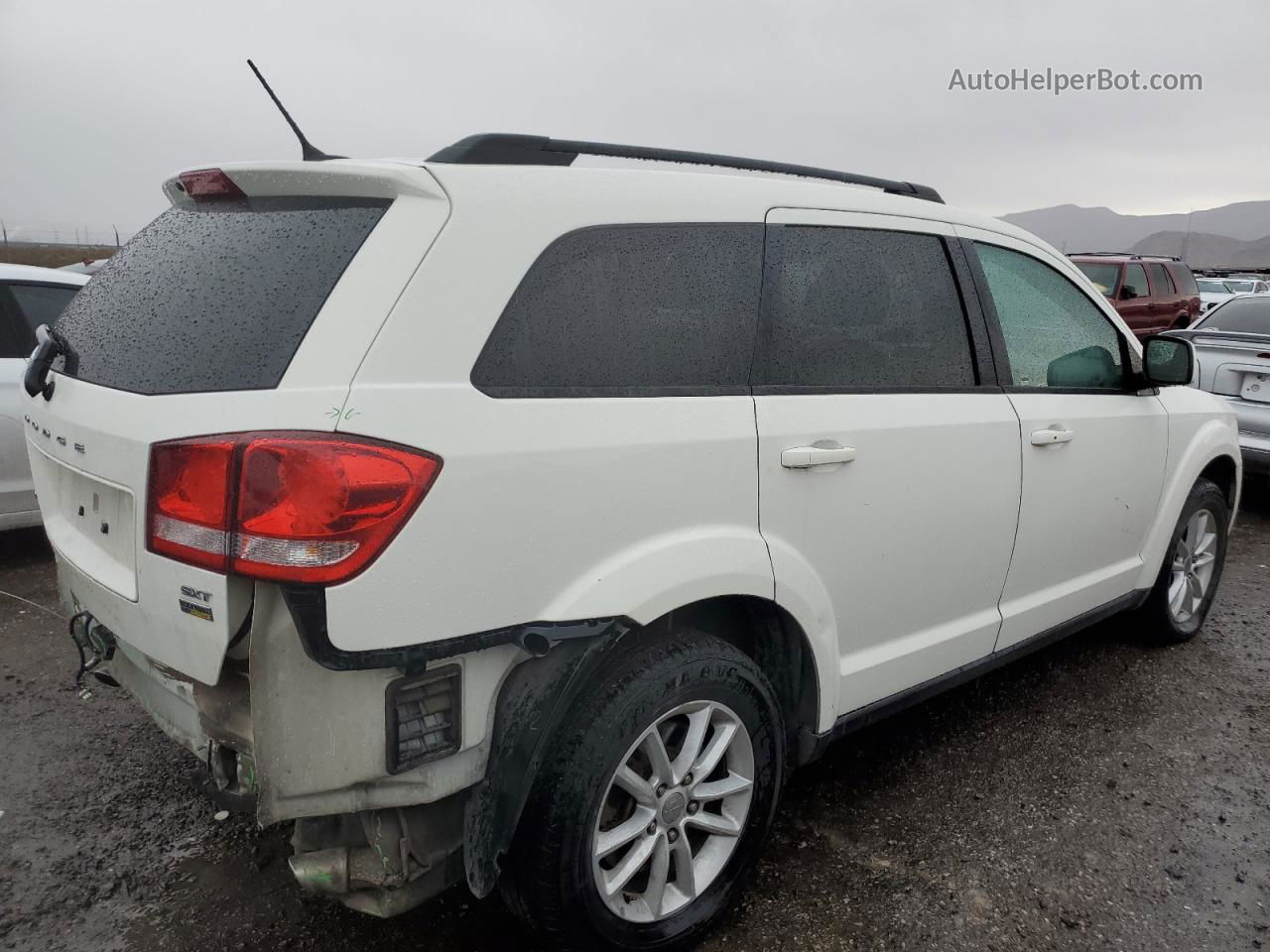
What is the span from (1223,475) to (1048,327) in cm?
177

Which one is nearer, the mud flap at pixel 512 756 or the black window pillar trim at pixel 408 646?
the black window pillar trim at pixel 408 646

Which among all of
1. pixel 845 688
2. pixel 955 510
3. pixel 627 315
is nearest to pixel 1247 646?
pixel 955 510

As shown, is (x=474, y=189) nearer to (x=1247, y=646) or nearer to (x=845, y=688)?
(x=845, y=688)

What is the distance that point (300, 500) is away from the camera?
1637 millimetres

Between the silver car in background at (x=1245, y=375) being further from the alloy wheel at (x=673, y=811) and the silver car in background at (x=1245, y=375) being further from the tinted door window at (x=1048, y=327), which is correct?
the alloy wheel at (x=673, y=811)

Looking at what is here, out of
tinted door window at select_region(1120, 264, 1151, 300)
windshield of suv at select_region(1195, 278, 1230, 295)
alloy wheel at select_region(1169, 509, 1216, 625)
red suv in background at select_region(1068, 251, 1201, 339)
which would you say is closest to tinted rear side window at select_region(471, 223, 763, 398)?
alloy wheel at select_region(1169, 509, 1216, 625)

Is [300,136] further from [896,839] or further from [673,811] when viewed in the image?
[896,839]

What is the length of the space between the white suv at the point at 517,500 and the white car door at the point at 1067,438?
0.36 meters

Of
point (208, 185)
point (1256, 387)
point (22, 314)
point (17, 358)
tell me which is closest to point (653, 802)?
point (208, 185)

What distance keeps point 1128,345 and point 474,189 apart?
279 cm

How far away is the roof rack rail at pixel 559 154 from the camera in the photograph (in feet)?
6.45

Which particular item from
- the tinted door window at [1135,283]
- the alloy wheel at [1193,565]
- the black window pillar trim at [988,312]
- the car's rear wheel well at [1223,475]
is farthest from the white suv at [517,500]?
the tinted door window at [1135,283]

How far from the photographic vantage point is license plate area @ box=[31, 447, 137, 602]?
1912mm

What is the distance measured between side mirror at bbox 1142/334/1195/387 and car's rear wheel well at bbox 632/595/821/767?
6.68 ft
